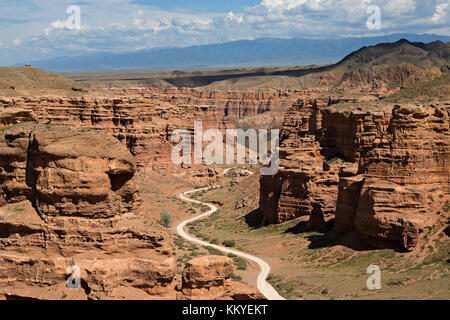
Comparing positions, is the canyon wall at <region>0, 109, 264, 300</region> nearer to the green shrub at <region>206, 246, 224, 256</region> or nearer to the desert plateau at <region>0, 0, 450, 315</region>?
the desert plateau at <region>0, 0, 450, 315</region>

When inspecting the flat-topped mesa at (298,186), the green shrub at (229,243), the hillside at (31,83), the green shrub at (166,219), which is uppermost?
the hillside at (31,83)

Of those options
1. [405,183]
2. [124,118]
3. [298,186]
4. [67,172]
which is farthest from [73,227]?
[124,118]

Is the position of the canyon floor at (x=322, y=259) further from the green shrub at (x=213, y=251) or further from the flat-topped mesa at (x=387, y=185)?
the flat-topped mesa at (x=387, y=185)

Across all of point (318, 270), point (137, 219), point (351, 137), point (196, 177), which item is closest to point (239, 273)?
point (318, 270)

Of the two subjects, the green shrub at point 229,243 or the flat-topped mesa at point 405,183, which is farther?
the green shrub at point 229,243

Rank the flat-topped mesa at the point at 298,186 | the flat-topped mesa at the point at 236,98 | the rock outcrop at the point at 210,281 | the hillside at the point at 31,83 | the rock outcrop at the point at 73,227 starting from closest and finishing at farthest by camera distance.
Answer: the rock outcrop at the point at 210,281 → the rock outcrop at the point at 73,227 → the flat-topped mesa at the point at 298,186 → the hillside at the point at 31,83 → the flat-topped mesa at the point at 236,98

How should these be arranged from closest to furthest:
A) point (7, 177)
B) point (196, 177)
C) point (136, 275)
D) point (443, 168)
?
point (136, 275) < point (7, 177) < point (443, 168) < point (196, 177)

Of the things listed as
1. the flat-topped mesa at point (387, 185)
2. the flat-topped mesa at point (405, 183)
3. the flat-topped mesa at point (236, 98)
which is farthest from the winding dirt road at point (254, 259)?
the flat-topped mesa at point (236, 98)

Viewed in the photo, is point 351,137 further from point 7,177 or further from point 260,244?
point 7,177

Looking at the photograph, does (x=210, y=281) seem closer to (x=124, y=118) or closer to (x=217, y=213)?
(x=217, y=213)

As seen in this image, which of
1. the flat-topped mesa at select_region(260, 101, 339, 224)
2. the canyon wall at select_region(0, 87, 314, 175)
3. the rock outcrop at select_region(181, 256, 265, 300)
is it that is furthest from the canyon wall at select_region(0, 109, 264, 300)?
the canyon wall at select_region(0, 87, 314, 175)

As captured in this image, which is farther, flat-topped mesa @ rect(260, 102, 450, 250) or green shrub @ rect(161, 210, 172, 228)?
green shrub @ rect(161, 210, 172, 228)
